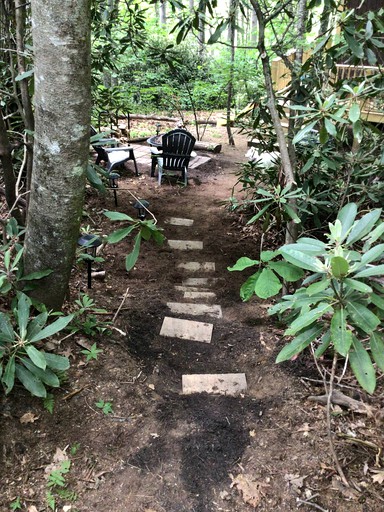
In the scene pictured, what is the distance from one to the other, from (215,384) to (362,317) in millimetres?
1292

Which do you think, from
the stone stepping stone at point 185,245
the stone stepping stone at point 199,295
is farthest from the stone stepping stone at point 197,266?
the stone stepping stone at point 199,295

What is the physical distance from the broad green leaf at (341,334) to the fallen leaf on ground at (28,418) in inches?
58.0

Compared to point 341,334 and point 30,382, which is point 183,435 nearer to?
point 30,382

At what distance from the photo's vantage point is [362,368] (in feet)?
4.69

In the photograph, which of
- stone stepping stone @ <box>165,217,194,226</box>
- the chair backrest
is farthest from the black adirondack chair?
stone stepping stone @ <box>165,217,194,226</box>

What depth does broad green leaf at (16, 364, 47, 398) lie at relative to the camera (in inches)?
70.1

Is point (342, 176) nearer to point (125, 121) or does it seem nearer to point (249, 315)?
point (249, 315)

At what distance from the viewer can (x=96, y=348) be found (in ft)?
8.15

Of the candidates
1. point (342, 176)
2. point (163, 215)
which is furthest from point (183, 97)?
point (342, 176)

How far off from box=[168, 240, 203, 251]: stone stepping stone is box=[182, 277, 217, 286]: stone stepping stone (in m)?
0.72

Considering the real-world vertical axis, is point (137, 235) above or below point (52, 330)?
above

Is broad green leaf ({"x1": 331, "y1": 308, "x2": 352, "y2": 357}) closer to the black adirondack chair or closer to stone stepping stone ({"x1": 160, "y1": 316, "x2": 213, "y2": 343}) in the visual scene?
stone stepping stone ({"x1": 160, "y1": 316, "x2": 213, "y2": 343})

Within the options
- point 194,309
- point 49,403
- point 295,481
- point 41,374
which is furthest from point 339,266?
point 194,309

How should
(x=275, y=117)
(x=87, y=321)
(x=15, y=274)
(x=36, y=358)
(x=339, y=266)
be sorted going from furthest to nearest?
(x=275, y=117) → (x=87, y=321) → (x=15, y=274) → (x=36, y=358) → (x=339, y=266)
